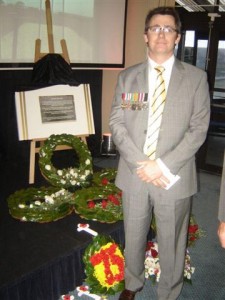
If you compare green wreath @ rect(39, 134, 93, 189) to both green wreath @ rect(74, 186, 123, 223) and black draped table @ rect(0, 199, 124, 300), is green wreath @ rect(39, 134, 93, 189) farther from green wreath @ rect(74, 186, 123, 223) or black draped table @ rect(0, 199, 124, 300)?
black draped table @ rect(0, 199, 124, 300)

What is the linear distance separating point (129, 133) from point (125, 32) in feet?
10.4

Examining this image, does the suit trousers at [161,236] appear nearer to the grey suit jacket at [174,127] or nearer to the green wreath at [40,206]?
the grey suit jacket at [174,127]

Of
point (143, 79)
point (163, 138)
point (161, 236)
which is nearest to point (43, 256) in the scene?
point (161, 236)

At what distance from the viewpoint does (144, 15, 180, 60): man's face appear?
5.35 ft

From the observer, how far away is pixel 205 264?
8.13 feet

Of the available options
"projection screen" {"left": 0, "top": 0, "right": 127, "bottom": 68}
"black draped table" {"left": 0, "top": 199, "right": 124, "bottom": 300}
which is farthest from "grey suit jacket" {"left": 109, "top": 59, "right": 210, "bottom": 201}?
"projection screen" {"left": 0, "top": 0, "right": 127, "bottom": 68}

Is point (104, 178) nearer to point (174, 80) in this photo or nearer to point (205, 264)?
point (205, 264)

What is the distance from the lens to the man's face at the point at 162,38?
1.63m

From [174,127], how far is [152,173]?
27cm

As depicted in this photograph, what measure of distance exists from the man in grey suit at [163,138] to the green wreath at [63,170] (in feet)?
4.01

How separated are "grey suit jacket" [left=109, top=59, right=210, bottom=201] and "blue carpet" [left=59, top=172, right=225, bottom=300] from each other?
33.0 inches

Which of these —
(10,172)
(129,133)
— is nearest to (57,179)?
(10,172)

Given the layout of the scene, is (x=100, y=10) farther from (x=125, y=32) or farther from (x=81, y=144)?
(x=81, y=144)

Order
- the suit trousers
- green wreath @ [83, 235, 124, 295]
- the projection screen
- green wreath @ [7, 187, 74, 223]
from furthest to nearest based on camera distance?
the projection screen
green wreath @ [7, 187, 74, 223]
green wreath @ [83, 235, 124, 295]
the suit trousers
